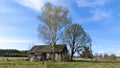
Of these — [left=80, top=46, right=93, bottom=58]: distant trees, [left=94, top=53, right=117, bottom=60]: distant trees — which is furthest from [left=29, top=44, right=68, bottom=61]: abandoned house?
[left=94, top=53, right=117, bottom=60]: distant trees

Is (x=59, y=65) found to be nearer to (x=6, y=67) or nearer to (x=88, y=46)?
(x=6, y=67)

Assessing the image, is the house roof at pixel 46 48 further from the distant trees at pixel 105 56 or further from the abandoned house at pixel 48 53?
the distant trees at pixel 105 56

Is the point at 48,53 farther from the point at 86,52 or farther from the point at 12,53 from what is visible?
the point at 12,53

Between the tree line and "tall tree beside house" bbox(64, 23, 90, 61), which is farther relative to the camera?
the tree line

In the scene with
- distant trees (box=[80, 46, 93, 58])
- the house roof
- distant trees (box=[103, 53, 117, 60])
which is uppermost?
the house roof

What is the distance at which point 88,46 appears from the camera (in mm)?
63250

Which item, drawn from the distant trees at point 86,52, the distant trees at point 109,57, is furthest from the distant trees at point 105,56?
the distant trees at point 86,52

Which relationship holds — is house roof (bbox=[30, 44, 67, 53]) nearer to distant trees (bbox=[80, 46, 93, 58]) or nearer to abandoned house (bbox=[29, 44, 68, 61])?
abandoned house (bbox=[29, 44, 68, 61])

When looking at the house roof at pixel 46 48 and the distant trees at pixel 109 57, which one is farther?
the distant trees at pixel 109 57

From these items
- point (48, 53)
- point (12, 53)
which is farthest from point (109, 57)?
point (12, 53)

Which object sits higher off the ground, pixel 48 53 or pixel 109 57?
pixel 48 53

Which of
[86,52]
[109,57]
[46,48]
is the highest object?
[46,48]

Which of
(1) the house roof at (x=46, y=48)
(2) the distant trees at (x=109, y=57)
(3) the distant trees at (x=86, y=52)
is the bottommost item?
(2) the distant trees at (x=109, y=57)

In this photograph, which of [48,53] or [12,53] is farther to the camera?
[12,53]
